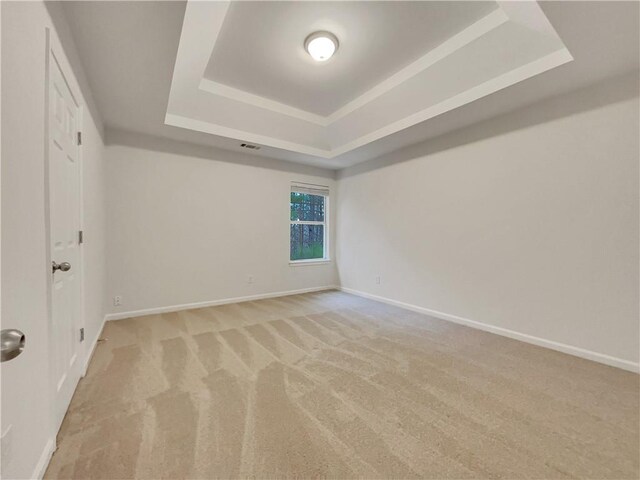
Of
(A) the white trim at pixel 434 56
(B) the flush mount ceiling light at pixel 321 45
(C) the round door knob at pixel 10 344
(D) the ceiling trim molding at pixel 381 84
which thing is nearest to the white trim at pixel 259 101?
(D) the ceiling trim molding at pixel 381 84

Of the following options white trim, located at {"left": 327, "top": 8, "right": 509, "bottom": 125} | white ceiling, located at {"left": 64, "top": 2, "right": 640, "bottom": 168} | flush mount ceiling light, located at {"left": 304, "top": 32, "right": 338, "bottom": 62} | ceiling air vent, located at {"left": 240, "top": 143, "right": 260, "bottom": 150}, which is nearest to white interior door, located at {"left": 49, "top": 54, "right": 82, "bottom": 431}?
white ceiling, located at {"left": 64, "top": 2, "right": 640, "bottom": 168}

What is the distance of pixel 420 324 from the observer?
327cm

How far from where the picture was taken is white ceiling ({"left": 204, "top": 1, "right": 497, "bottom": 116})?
2.00 metres

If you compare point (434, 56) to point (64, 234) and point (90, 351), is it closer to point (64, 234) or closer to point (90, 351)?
point (64, 234)

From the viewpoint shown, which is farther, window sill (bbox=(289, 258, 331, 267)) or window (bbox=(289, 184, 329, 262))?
window (bbox=(289, 184, 329, 262))

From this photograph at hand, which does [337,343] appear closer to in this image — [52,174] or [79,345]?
[79,345]

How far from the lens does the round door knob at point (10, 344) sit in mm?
604

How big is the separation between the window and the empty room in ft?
2.24

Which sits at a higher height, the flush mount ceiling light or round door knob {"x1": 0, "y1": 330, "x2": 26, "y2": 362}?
the flush mount ceiling light

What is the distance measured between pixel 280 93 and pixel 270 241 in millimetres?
2292

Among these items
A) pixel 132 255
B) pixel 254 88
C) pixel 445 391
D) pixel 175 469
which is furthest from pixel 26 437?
pixel 254 88

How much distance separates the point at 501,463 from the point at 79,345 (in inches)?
109

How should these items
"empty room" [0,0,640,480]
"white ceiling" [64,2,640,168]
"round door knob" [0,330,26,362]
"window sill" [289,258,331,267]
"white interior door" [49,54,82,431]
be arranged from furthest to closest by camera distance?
"window sill" [289,258,331,267] < "white ceiling" [64,2,640,168] < "white interior door" [49,54,82,431] < "empty room" [0,0,640,480] < "round door knob" [0,330,26,362]

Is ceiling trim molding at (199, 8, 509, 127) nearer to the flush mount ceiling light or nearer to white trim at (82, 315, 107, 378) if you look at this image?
the flush mount ceiling light
